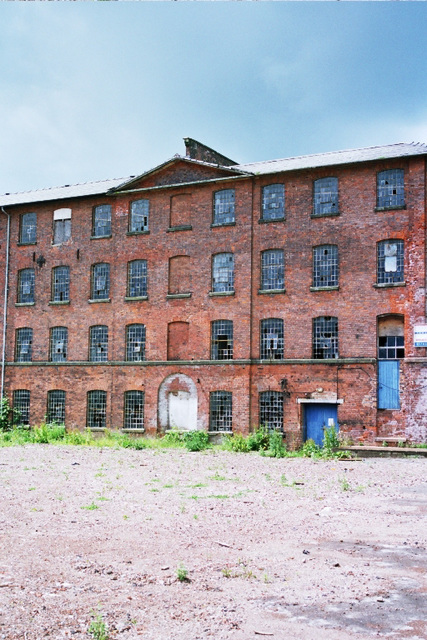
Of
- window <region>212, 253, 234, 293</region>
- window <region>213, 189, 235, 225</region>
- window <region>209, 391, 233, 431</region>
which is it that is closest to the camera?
window <region>209, 391, 233, 431</region>

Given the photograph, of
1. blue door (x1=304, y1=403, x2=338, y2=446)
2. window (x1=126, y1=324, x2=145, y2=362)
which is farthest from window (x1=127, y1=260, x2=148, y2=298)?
blue door (x1=304, y1=403, x2=338, y2=446)

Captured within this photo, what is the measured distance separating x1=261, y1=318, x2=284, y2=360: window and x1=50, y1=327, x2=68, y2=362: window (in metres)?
9.24

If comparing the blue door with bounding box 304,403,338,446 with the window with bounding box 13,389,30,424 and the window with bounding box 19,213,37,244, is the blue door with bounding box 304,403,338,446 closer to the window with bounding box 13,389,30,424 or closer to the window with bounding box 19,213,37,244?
the window with bounding box 13,389,30,424

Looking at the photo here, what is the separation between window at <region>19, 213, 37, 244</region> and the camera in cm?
3078

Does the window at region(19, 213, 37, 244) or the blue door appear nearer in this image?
the blue door

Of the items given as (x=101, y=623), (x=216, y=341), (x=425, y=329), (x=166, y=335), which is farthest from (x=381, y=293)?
(x=101, y=623)

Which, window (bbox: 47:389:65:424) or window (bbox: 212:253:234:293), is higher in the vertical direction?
window (bbox: 212:253:234:293)

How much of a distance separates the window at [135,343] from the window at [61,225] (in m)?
5.46

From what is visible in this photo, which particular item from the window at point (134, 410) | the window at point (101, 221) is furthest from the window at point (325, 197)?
the window at point (134, 410)

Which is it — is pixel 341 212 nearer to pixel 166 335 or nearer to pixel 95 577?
pixel 166 335

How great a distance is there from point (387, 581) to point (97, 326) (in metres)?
22.5

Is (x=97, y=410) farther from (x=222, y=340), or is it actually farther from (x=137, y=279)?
(x=222, y=340)

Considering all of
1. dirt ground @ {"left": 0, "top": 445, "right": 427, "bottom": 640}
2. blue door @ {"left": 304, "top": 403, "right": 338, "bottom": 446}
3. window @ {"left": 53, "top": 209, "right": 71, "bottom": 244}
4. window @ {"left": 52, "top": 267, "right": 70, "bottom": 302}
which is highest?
window @ {"left": 53, "top": 209, "right": 71, "bottom": 244}

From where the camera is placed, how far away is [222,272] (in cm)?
2659
